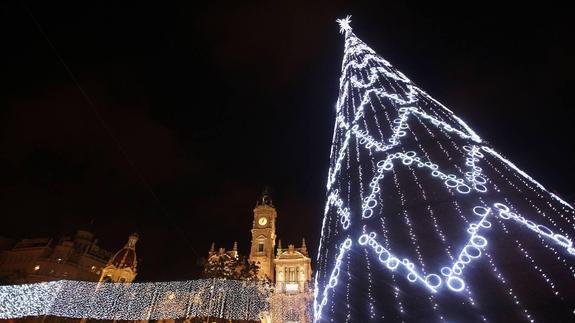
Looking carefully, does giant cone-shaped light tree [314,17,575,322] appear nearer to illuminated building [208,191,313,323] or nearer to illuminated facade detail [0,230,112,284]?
illuminated building [208,191,313,323]

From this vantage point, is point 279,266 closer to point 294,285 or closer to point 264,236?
point 294,285

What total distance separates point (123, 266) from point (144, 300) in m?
28.8

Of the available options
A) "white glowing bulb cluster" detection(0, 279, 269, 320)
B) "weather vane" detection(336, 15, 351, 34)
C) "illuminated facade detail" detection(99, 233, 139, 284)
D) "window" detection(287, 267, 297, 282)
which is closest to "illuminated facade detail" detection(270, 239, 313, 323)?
"window" detection(287, 267, 297, 282)

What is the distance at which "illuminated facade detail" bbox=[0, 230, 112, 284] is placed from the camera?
154 ft

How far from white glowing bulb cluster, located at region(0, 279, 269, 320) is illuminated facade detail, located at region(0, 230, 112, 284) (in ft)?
84.3

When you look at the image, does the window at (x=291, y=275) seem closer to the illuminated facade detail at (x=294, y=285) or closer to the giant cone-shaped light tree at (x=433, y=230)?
the illuminated facade detail at (x=294, y=285)

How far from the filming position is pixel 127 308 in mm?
23562

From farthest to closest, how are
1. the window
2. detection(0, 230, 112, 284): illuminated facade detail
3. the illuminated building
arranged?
1. detection(0, 230, 112, 284): illuminated facade detail
2. the window
3. the illuminated building

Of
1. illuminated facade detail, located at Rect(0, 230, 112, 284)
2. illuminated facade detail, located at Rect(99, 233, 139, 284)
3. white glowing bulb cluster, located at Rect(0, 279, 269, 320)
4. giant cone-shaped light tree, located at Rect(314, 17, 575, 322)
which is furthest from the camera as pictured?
illuminated facade detail, located at Rect(0, 230, 112, 284)

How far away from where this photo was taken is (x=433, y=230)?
11.6 ft

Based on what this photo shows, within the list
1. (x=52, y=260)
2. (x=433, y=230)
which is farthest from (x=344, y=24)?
(x=52, y=260)

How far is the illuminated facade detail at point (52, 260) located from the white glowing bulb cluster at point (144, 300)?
25.7 meters

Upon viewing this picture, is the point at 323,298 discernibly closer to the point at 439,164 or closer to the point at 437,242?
the point at 437,242

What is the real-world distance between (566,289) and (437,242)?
3.70 feet
